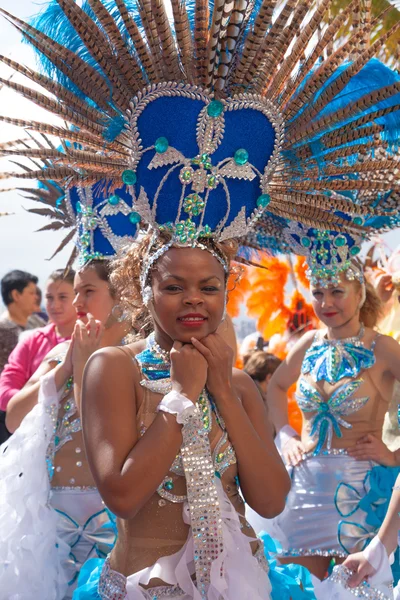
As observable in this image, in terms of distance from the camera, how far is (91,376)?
8.28ft

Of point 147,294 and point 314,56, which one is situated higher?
point 314,56

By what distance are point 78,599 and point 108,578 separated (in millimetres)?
205

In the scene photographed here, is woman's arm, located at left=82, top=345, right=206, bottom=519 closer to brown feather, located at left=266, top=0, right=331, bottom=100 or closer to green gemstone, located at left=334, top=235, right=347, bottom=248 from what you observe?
brown feather, located at left=266, top=0, right=331, bottom=100

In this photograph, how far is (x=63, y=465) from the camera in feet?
12.6

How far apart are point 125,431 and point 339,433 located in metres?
2.56

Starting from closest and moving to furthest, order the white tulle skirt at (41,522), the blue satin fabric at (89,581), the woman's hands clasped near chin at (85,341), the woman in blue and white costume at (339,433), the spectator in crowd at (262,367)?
the blue satin fabric at (89,581) → the white tulle skirt at (41,522) → the woman's hands clasped near chin at (85,341) → the woman in blue and white costume at (339,433) → the spectator in crowd at (262,367)

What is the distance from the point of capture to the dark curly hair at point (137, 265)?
9.00 feet

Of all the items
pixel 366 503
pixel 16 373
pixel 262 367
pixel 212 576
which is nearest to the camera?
pixel 212 576

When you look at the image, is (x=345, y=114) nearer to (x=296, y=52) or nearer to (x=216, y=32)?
(x=296, y=52)

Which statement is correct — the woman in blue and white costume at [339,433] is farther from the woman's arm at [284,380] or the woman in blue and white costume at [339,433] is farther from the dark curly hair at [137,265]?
the dark curly hair at [137,265]

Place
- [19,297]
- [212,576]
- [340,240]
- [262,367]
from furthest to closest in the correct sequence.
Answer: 1. [19,297]
2. [262,367]
3. [340,240]
4. [212,576]

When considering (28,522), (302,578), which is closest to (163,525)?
(302,578)

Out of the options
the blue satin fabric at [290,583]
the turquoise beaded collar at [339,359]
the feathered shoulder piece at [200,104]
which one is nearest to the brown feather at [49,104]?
the feathered shoulder piece at [200,104]

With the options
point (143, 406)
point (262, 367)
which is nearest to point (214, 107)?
point (143, 406)
